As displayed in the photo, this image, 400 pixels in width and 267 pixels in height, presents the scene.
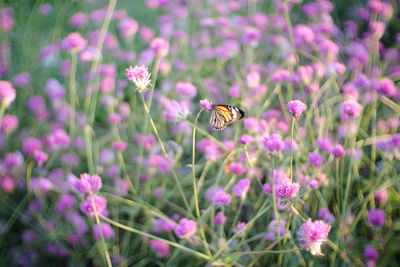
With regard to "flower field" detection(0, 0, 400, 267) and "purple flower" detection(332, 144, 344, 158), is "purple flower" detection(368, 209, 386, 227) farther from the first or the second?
"purple flower" detection(332, 144, 344, 158)

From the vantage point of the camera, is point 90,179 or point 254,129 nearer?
point 90,179

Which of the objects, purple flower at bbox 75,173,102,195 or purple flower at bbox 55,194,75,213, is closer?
purple flower at bbox 75,173,102,195

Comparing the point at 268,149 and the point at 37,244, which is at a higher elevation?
the point at 268,149

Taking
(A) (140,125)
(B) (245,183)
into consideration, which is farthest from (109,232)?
(A) (140,125)

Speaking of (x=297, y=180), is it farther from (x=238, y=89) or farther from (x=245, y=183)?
(x=238, y=89)

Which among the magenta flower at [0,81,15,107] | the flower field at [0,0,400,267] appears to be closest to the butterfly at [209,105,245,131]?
the flower field at [0,0,400,267]

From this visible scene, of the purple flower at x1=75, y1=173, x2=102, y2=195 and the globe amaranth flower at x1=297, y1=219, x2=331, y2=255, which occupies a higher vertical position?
the purple flower at x1=75, y1=173, x2=102, y2=195

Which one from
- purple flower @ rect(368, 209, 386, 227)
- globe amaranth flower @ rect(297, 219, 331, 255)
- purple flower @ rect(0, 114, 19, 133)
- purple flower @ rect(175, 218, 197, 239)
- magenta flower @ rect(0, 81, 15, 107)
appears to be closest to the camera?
globe amaranth flower @ rect(297, 219, 331, 255)

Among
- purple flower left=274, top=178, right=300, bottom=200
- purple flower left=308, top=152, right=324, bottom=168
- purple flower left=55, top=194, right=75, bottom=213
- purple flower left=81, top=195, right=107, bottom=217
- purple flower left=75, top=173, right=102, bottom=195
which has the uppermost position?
purple flower left=75, top=173, right=102, bottom=195
